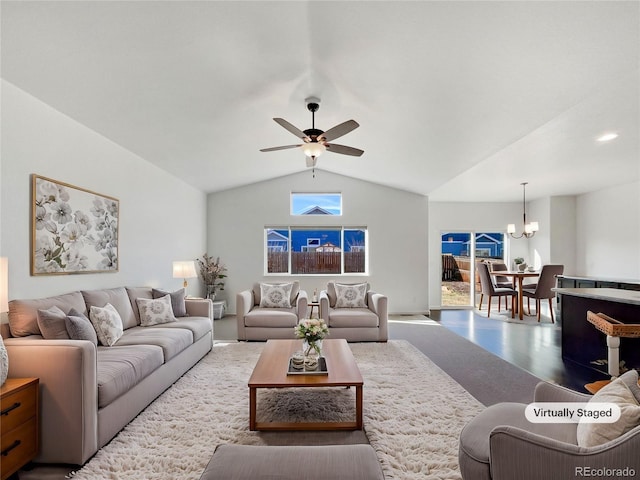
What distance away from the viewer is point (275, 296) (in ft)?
18.1

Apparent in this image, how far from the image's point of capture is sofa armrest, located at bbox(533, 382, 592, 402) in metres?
1.83

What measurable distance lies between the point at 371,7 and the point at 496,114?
1.80 m

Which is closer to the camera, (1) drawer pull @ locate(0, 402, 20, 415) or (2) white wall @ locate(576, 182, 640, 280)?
(1) drawer pull @ locate(0, 402, 20, 415)

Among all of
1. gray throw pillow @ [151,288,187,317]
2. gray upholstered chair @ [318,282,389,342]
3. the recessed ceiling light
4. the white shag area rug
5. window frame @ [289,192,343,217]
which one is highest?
the recessed ceiling light

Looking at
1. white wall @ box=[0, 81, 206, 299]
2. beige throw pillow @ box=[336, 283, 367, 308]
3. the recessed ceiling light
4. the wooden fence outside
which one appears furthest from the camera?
the wooden fence outside

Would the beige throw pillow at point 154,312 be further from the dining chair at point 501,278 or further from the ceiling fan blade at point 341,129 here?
the dining chair at point 501,278

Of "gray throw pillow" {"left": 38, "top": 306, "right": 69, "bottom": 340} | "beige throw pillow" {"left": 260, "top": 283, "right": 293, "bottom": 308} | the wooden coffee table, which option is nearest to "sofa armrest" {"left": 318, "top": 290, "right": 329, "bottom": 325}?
"beige throw pillow" {"left": 260, "top": 283, "right": 293, "bottom": 308}

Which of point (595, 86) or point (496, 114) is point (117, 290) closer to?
point (496, 114)

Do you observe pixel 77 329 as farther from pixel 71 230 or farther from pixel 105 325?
pixel 71 230

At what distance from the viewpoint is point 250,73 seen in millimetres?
3121

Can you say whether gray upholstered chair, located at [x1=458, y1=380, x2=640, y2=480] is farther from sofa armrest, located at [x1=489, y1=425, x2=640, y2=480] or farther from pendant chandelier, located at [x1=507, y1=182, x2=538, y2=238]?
pendant chandelier, located at [x1=507, y1=182, x2=538, y2=238]

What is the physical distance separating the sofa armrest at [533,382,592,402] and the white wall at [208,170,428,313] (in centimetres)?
529

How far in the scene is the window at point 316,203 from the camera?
24.1ft

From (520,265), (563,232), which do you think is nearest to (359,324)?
(520,265)
